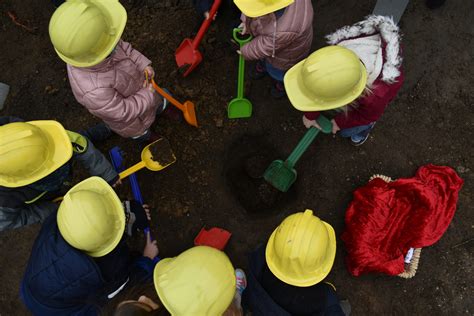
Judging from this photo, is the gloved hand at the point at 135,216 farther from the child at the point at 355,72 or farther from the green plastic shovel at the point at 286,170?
the child at the point at 355,72

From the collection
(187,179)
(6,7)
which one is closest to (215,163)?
(187,179)

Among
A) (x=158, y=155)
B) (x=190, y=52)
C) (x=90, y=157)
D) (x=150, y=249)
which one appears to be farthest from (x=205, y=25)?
(x=150, y=249)

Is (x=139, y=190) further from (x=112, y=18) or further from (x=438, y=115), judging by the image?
(x=438, y=115)

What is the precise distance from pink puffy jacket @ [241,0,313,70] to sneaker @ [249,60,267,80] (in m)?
0.44

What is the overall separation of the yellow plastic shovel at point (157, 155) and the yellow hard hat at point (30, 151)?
754 mm

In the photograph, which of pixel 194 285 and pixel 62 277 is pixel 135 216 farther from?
pixel 194 285

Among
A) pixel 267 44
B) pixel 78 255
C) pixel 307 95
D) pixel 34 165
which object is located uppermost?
pixel 267 44

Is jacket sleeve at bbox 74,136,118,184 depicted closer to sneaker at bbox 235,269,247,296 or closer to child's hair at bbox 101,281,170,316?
child's hair at bbox 101,281,170,316

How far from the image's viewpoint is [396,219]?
241cm

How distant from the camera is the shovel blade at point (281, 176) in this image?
2.60 metres

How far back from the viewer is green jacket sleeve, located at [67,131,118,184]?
210 cm

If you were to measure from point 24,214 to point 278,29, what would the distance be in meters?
1.75

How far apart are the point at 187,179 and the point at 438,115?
1907 millimetres

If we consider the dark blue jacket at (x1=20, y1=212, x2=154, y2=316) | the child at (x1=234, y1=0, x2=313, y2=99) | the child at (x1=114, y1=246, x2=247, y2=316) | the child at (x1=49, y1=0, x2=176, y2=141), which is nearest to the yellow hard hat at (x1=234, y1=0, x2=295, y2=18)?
the child at (x1=234, y1=0, x2=313, y2=99)
